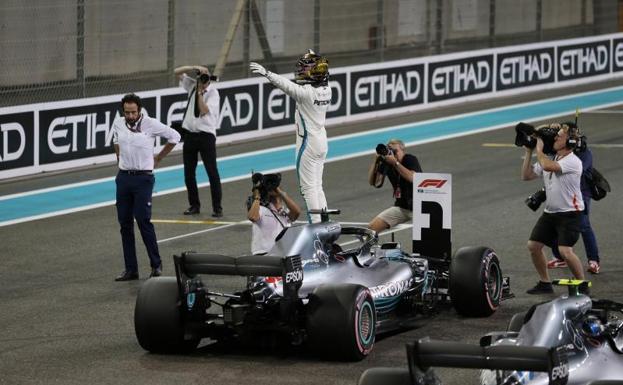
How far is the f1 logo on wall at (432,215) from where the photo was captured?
12422 mm

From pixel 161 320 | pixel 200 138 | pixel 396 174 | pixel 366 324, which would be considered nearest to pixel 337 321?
pixel 366 324

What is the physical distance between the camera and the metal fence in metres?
22.7

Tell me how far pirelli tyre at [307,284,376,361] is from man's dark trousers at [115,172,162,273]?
377 cm

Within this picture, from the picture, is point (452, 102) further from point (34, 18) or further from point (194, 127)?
point (194, 127)

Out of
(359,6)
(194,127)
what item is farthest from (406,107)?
(194,127)

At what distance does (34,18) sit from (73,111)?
3221mm

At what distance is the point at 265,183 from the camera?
461 inches

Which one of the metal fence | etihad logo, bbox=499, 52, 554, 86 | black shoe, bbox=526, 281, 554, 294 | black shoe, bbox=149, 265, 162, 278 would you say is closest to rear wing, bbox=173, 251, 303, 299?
black shoe, bbox=149, 265, 162, 278

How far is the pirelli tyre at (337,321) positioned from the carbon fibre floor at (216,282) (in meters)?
0.11

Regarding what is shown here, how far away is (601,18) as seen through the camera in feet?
129

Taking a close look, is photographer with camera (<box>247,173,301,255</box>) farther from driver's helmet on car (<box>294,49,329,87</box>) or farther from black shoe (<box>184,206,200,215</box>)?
black shoe (<box>184,206,200,215</box>)

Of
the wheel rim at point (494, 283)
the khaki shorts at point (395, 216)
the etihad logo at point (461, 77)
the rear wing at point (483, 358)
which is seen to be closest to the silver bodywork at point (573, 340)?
the rear wing at point (483, 358)

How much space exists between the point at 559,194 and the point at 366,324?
10.2 ft

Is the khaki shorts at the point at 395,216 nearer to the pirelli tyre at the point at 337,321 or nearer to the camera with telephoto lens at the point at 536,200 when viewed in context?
the camera with telephoto lens at the point at 536,200
